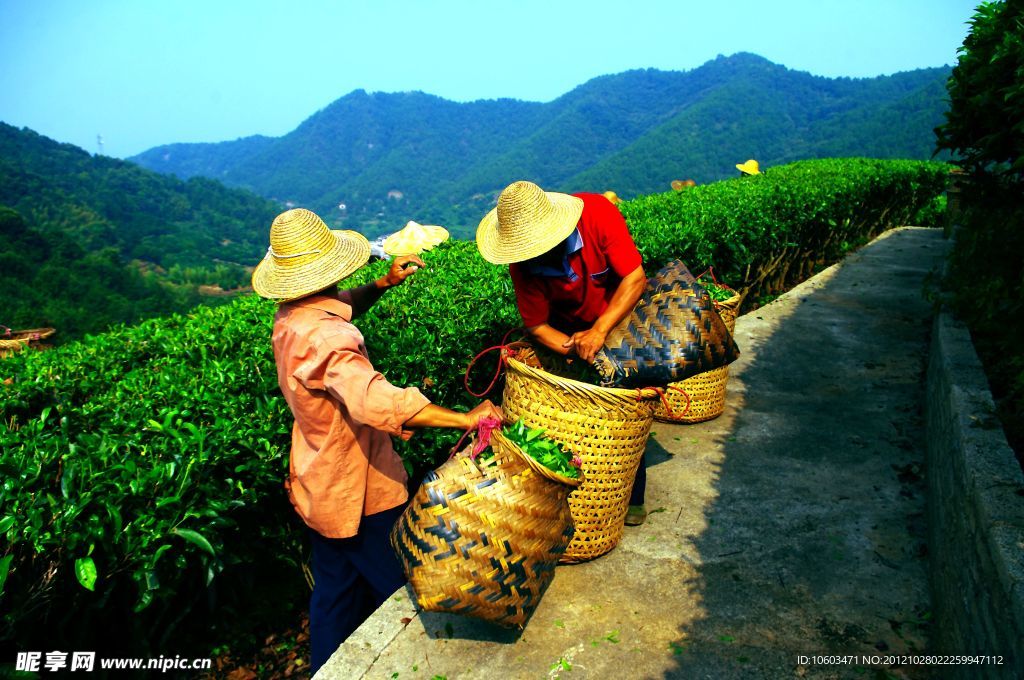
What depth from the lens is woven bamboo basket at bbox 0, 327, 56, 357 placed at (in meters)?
5.06

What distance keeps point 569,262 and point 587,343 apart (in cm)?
Result: 42

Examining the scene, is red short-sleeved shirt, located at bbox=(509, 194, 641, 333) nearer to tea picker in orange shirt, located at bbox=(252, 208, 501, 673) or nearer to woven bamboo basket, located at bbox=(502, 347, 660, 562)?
woven bamboo basket, located at bbox=(502, 347, 660, 562)

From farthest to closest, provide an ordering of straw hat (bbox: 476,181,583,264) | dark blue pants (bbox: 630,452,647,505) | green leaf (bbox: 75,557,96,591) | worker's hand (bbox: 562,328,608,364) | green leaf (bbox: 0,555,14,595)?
dark blue pants (bbox: 630,452,647,505) → worker's hand (bbox: 562,328,608,364) → straw hat (bbox: 476,181,583,264) → green leaf (bbox: 75,557,96,591) → green leaf (bbox: 0,555,14,595)

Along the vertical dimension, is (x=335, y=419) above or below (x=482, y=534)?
above

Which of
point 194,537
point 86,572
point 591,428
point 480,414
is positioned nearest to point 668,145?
point 591,428

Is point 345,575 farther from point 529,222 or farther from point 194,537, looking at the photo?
point 529,222

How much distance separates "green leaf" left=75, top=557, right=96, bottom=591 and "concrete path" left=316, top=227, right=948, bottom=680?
0.99 m

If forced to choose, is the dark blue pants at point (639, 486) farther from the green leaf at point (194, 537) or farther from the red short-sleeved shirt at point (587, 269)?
the green leaf at point (194, 537)

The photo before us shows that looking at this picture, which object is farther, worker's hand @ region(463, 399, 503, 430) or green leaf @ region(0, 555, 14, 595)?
worker's hand @ region(463, 399, 503, 430)

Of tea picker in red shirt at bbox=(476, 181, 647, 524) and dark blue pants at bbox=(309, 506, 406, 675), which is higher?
tea picker in red shirt at bbox=(476, 181, 647, 524)

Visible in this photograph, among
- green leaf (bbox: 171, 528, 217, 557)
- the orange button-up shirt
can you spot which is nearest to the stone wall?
the orange button-up shirt

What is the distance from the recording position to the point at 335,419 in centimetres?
259

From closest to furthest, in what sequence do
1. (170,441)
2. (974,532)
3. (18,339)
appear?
(974,532)
(170,441)
(18,339)

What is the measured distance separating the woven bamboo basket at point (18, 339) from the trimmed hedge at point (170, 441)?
3.22 feet
